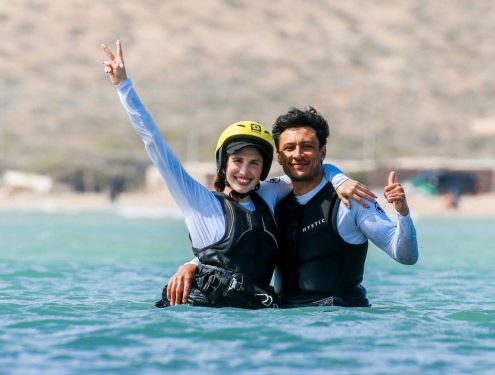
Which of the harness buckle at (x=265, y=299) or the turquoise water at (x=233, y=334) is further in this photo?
the harness buckle at (x=265, y=299)

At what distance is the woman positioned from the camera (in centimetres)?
734

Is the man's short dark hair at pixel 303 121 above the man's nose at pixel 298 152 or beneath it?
above

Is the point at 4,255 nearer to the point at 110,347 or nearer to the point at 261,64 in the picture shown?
the point at 110,347

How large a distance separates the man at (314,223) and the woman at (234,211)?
117 millimetres

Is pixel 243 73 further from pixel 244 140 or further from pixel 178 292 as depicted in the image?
pixel 244 140

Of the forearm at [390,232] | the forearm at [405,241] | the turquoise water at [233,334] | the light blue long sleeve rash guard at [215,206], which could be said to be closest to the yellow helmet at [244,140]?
the light blue long sleeve rash guard at [215,206]

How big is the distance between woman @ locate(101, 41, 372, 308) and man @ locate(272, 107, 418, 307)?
0.12 m

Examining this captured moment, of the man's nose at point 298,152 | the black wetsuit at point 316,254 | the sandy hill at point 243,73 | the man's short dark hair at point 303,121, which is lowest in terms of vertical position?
the black wetsuit at point 316,254

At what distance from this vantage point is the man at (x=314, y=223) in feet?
24.5

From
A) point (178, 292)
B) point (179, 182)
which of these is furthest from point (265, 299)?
point (179, 182)

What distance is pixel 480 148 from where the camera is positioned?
69.8 metres

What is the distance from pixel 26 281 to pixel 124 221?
22094 mm

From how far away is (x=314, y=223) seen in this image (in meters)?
7.53

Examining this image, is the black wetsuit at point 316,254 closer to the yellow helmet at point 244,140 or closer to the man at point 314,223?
the man at point 314,223
